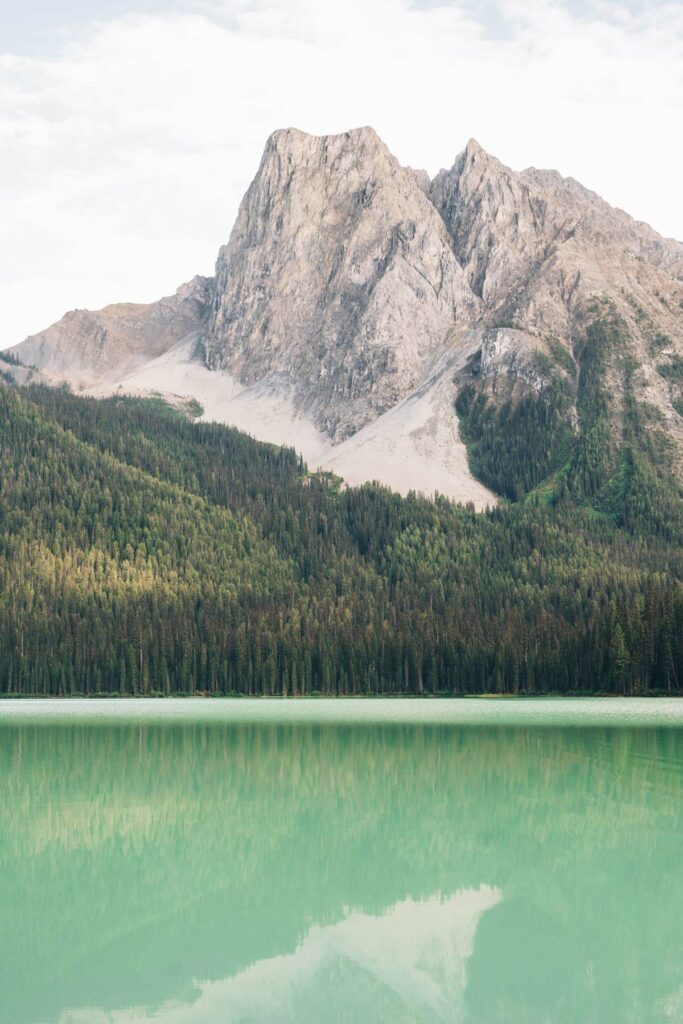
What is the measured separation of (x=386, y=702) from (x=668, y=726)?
2356 inches

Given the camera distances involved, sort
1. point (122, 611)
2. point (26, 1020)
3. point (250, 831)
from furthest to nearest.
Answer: point (122, 611) < point (250, 831) < point (26, 1020)

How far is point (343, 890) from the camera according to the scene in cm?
3180

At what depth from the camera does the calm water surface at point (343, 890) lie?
76.1ft

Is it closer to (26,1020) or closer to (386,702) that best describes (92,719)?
(386,702)

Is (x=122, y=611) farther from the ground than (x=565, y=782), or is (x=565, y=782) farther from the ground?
(x=122, y=611)

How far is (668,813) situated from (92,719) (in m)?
76.2

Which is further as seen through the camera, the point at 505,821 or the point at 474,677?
the point at 474,677

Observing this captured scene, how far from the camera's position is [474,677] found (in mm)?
161125

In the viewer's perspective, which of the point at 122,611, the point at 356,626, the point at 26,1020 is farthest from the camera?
the point at 122,611

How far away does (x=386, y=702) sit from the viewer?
147 meters

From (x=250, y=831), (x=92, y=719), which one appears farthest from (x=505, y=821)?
(x=92, y=719)

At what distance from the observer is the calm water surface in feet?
76.1

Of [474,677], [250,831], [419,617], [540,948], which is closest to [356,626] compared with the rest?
[419,617]

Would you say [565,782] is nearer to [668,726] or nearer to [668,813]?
[668,813]
